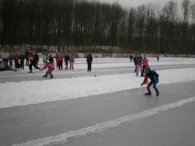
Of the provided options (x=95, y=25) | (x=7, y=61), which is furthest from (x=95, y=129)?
(x=95, y=25)

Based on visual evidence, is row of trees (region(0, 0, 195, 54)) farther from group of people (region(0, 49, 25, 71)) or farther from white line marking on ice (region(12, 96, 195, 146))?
white line marking on ice (region(12, 96, 195, 146))

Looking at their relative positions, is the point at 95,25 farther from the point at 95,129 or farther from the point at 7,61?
the point at 95,129

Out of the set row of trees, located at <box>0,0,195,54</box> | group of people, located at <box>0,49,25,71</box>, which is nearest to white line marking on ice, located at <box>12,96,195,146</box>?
group of people, located at <box>0,49,25,71</box>

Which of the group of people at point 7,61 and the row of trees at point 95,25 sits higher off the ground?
the row of trees at point 95,25

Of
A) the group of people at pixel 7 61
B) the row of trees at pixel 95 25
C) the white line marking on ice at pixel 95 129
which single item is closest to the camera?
the white line marking on ice at pixel 95 129

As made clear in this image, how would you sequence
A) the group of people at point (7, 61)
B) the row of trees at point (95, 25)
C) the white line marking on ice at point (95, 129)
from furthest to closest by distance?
1. the row of trees at point (95, 25)
2. the group of people at point (7, 61)
3. the white line marking on ice at point (95, 129)

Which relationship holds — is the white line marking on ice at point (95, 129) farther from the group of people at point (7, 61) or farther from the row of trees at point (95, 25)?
the row of trees at point (95, 25)

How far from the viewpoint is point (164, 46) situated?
2980 inches

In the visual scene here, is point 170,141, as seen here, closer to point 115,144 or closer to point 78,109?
point 115,144

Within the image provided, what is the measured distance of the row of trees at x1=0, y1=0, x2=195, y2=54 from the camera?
4969 cm

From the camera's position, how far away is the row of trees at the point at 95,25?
49688 mm

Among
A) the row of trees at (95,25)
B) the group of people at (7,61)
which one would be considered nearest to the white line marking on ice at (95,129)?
the group of people at (7,61)

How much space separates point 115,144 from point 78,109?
275cm

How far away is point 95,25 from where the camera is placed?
62.0 m
